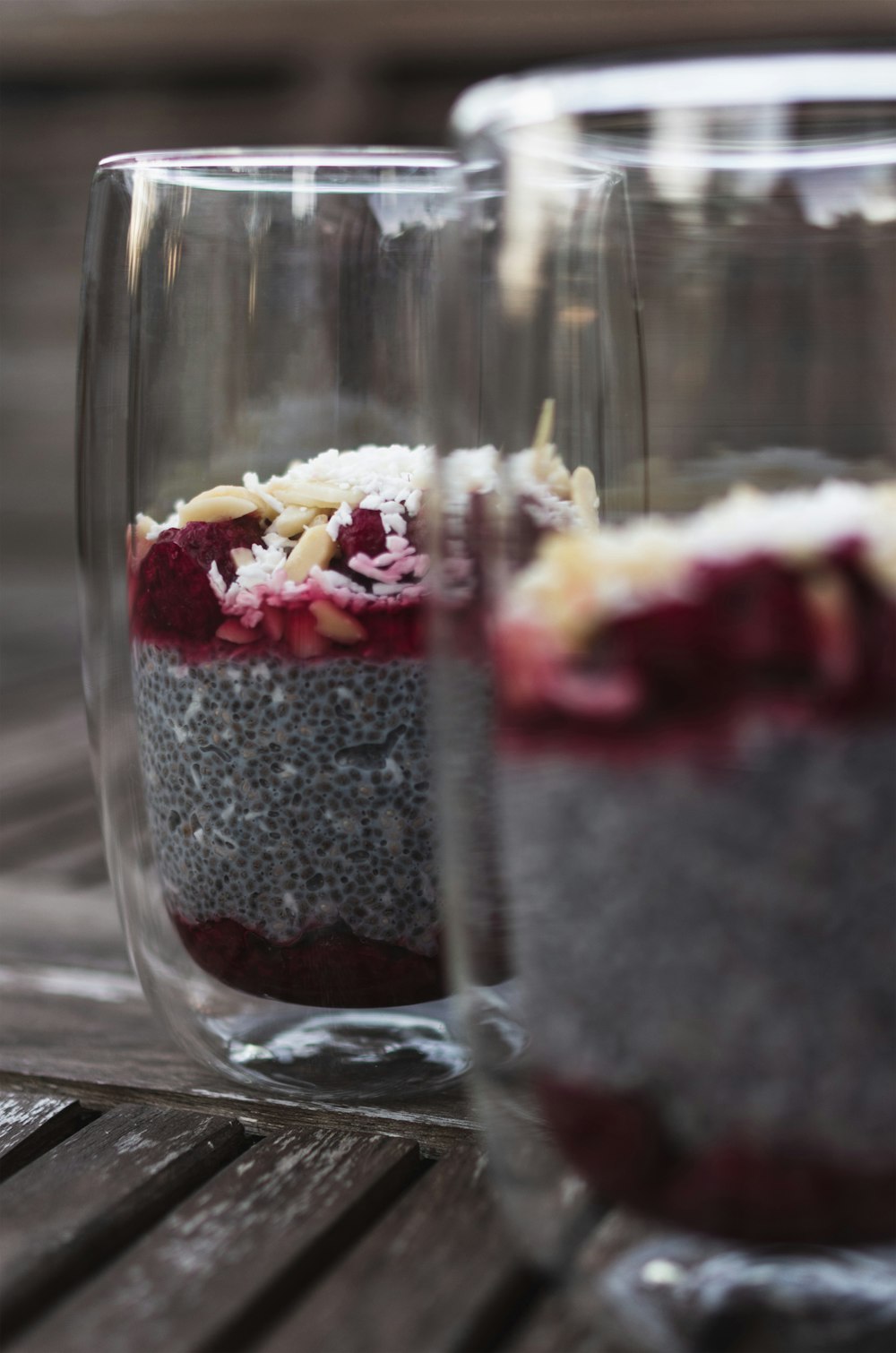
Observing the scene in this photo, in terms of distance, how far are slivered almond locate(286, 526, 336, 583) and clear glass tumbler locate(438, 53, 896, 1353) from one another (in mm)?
110

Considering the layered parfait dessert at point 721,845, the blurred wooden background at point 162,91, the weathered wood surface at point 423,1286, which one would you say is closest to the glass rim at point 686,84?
the layered parfait dessert at point 721,845

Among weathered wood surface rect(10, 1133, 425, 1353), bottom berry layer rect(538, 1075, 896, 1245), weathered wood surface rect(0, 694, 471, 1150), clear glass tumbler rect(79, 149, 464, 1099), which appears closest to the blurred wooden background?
weathered wood surface rect(0, 694, 471, 1150)

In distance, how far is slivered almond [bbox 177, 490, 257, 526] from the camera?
597mm

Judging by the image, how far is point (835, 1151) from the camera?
1.33 feet

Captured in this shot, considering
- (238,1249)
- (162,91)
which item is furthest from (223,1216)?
(162,91)

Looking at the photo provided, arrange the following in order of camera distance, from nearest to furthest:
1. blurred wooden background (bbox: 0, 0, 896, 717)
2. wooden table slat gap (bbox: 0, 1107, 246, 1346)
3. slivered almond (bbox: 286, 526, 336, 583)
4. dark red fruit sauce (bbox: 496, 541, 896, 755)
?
dark red fruit sauce (bbox: 496, 541, 896, 755) < wooden table slat gap (bbox: 0, 1107, 246, 1346) < slivered almond (bbox: 286, 526, 336, 583) < blurred wooden background (bbox: 0, 0, 896, 717)

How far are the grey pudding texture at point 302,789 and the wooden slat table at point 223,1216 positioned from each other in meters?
0.08

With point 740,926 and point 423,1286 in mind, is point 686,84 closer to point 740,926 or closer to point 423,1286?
point 740,926

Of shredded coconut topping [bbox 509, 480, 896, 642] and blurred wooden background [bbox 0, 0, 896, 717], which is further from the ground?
blurred wooden background [bbox 0, 0, 896, 717]

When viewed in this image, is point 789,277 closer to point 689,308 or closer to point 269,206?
point 689,308

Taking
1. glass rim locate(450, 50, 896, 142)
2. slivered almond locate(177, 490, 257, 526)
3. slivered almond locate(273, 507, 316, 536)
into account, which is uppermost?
glass rim locate(450, 50, 896, 142)

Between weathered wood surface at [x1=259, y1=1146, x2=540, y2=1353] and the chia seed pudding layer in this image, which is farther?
the chia seed pudding layer

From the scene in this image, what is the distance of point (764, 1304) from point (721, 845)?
14cm

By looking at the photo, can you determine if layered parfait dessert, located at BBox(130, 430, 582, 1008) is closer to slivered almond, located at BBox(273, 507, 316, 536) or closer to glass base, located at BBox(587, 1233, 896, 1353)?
slivered almond, located at BBox(273, 507, 316, 536)
